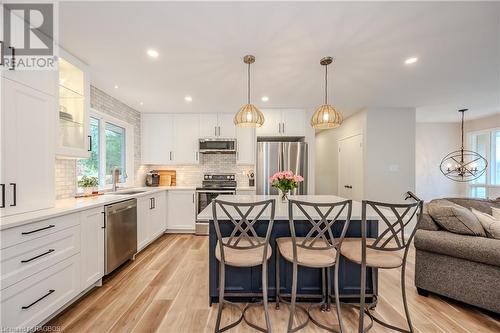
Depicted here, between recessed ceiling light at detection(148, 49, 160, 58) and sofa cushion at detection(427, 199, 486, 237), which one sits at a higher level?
recessed ceiling light at detection(148, 49, 160, 58)

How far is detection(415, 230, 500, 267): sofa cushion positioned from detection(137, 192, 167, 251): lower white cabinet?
11.7 feet

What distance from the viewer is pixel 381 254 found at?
1.82m

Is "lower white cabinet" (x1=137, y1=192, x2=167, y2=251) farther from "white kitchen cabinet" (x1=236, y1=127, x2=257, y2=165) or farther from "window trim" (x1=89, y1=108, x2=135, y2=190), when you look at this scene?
"white kitchen cabinet" (x1=236, y1=127, x2=257, y2=165)

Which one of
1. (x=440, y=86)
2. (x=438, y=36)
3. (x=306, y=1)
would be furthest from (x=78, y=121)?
(x=440, y=86)

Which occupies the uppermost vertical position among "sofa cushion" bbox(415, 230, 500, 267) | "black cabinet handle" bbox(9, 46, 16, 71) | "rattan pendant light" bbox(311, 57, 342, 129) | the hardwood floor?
"black cabinet handle" bbox(9, 46, 16, 71)

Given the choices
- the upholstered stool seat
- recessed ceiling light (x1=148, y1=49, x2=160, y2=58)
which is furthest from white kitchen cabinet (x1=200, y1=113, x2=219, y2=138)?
the upholstered stool seat

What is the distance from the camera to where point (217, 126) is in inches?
184

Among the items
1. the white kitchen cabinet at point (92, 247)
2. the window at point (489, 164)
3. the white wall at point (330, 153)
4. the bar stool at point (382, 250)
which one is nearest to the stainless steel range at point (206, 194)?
the white kitchen cabinet at point (92, 247)

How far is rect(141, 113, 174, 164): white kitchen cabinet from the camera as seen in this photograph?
4.70 m

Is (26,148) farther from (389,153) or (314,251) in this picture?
(389,153)

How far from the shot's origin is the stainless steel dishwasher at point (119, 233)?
2.52 m

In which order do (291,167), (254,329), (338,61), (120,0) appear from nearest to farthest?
(120,0), (254,329), (338,61), (291,167)

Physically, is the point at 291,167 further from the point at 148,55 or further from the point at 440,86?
the point at 148,55

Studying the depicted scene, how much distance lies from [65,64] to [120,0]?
131 centimetres
